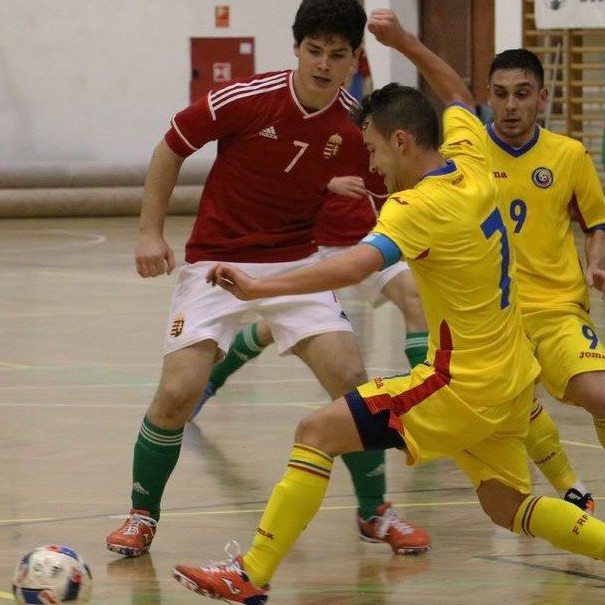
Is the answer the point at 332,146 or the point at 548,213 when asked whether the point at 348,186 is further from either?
the point at 548,213

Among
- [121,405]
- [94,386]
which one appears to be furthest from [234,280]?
[94,386]


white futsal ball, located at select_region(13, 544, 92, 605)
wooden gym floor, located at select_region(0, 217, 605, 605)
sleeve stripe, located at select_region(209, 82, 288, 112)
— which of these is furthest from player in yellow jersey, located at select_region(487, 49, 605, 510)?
white futsal ball, located at select_region(13, 544, 92, 605)

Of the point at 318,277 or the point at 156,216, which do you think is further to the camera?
the point at 156,216

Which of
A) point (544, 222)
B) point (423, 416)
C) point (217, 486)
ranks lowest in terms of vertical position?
point (217, 486)

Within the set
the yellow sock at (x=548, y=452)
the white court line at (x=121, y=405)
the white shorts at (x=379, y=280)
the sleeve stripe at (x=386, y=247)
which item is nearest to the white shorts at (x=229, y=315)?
the yellow sock at (x=548, y=452)

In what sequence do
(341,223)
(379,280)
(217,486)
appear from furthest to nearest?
(341,223) < (379,280) < (217,486)

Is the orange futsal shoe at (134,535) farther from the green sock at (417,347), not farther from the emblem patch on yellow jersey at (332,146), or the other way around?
the green sock at (417,347)

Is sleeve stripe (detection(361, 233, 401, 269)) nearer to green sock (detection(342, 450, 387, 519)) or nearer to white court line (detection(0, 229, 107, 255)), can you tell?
green sock (detection(342, 450, 387, 519))

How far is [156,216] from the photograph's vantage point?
5.41 m

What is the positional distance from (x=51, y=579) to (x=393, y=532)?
4.43 feet

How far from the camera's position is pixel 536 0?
1745 centimetres

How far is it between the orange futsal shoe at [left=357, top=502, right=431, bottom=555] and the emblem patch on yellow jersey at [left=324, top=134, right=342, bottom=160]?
1176 mm

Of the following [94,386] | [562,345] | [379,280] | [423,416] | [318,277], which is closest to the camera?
[318,277]

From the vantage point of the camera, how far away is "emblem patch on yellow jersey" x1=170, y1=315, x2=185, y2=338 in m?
5.36
